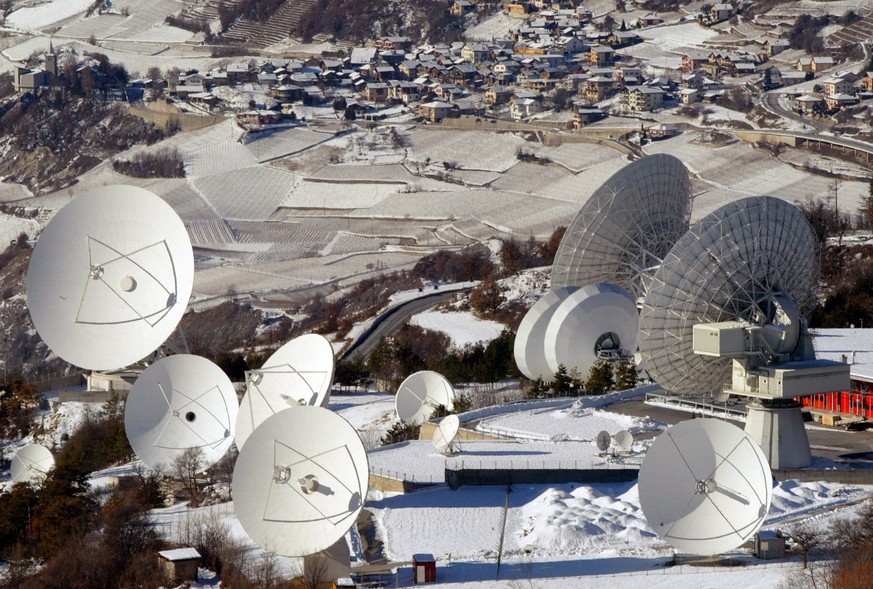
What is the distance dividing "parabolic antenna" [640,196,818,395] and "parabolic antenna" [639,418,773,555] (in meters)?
6.81

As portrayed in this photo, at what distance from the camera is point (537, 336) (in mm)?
55719

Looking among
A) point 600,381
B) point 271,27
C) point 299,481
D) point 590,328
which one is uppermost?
point 271,27

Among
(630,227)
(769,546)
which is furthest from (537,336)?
(769,546)

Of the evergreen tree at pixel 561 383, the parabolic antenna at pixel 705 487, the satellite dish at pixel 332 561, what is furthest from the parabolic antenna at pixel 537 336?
the satellite dish at pixel 332 561

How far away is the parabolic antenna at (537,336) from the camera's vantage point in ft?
181

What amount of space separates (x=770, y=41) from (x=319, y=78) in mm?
44746

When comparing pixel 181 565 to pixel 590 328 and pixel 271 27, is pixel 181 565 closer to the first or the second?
pixel 590 328

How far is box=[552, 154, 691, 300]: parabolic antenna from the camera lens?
2016 inches

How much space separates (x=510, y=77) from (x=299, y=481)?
130m

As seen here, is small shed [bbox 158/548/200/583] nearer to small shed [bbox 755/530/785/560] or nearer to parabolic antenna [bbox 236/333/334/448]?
parabolic antenna [bbox 236/333/334/448]

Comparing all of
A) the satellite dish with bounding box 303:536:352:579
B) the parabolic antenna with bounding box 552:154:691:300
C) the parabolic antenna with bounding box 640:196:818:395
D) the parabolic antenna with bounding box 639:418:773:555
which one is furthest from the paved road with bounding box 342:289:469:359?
the parabolic antenna with bounding box 639:418:773:555

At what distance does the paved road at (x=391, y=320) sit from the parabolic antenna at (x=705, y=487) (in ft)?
111

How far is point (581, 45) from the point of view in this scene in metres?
170

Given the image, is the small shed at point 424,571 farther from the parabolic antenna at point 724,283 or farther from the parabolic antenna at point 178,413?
the parabolic antenna at point 178,413
